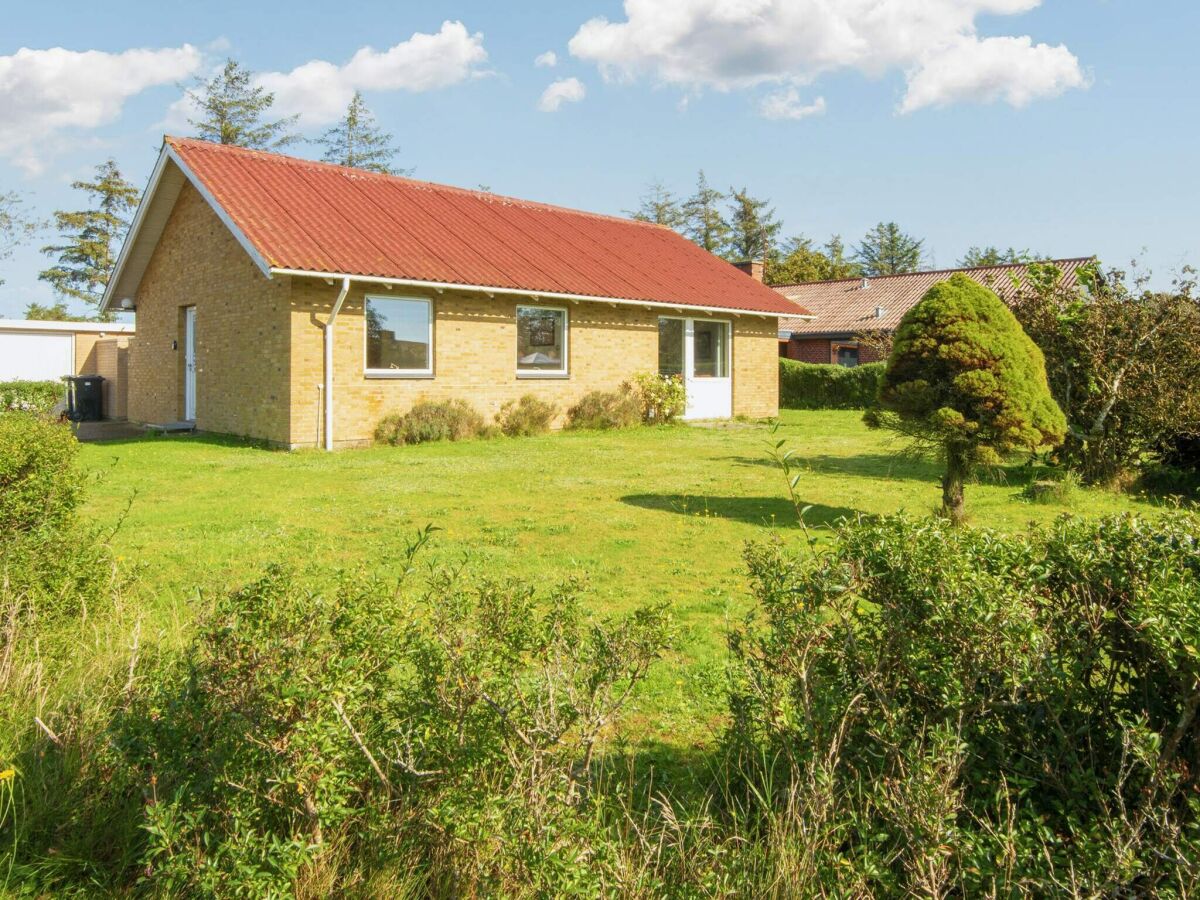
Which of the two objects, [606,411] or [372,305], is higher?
[372,305]

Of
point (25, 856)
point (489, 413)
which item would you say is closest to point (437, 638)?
point (25, 856)

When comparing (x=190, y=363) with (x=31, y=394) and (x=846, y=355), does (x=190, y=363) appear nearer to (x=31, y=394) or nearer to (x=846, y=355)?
(x=31, y=394)

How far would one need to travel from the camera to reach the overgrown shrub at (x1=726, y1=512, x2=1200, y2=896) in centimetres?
269

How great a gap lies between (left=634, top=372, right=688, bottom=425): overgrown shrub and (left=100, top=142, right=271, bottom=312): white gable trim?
28.7ft

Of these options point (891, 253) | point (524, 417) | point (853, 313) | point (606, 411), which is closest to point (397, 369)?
point (524, 417)

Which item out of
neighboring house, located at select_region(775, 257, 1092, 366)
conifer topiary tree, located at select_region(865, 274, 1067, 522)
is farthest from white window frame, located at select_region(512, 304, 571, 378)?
neighboring house, located at select_region(775, 257, 1092, 366)

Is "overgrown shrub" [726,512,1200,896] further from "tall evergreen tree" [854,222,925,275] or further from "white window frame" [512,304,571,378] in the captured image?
"tall evergreen tree" [854,222,925,275]

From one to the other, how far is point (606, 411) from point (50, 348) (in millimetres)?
19747

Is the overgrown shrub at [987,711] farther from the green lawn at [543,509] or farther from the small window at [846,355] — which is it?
the small window at [846,355]

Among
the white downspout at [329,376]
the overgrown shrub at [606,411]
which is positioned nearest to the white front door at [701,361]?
the overgrown shrub at [606,411]

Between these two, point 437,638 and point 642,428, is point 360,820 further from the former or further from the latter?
point 642,428

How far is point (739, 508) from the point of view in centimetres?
1069

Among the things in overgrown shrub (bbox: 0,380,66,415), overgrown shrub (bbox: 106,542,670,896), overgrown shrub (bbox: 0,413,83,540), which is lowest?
overgrown shrub (bbox: 106,542,670,896)

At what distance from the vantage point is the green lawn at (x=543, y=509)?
21.9 ft
